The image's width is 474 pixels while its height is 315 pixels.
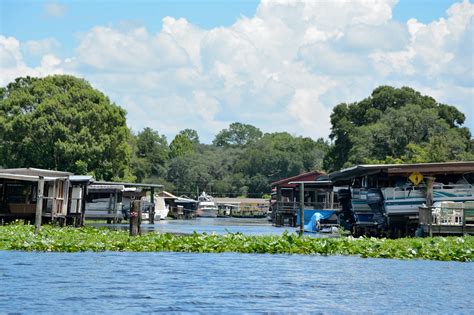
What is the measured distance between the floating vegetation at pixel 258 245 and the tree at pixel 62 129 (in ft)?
152

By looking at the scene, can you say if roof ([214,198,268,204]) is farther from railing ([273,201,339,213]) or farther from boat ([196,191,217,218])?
railing ([273,201,339,213])

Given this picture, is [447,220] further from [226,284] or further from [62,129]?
[62,129]

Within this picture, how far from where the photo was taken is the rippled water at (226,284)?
21.0 meters

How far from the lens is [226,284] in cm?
2505

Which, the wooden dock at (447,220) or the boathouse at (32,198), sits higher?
the boathouse at (32,198)

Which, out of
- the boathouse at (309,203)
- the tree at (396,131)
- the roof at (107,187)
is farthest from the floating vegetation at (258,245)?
the tree at (396,131)

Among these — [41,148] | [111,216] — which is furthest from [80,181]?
[41,148]

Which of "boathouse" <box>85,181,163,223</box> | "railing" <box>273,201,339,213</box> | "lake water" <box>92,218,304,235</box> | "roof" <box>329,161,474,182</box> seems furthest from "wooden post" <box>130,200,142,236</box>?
"railing" <box>273,201,339,213</box>

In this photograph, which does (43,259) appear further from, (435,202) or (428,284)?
(435,202)

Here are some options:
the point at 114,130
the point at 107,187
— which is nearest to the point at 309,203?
the point at 107,187

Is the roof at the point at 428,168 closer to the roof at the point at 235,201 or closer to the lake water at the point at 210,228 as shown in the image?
the lake water at the point at 210,228

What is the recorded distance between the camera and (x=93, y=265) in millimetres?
29328

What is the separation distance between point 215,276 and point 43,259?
696 cm

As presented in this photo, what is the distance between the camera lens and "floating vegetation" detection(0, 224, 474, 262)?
110ft
